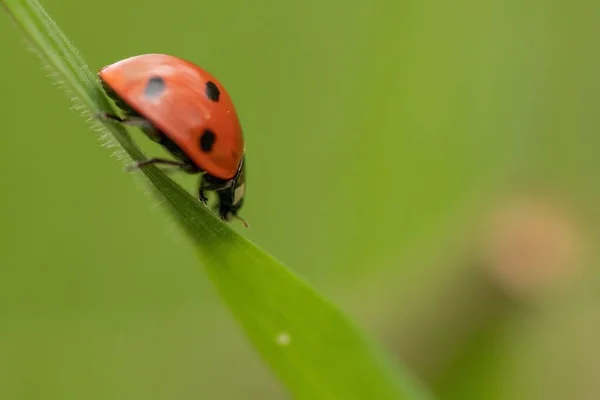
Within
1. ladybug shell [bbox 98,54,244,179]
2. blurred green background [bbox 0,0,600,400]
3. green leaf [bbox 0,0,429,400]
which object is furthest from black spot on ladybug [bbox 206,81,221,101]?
blurred green background [bbox 0,0,600,400]

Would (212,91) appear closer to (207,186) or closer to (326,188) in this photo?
(207,186)

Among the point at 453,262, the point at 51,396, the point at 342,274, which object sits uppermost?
the point at 453,262

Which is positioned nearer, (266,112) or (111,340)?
(111,340)

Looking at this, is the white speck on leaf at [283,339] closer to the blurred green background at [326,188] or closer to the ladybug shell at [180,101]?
the ladybug shell at [180,101]

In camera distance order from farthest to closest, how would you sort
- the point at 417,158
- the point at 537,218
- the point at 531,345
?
the point at 417,158 < the point at 531,345 < the point at 537,218

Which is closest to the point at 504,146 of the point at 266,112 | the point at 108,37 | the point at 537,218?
the point at 537,218

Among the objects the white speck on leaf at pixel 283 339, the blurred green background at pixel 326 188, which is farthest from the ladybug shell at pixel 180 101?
the blurred green background at pixel 326 188

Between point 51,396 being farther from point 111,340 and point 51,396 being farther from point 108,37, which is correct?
point 108,37

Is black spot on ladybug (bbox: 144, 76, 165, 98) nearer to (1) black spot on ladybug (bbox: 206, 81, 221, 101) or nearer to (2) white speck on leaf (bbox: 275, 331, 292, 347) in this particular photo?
(1) black spot on ladybug (bbox: 206, 81, 221, 101)
